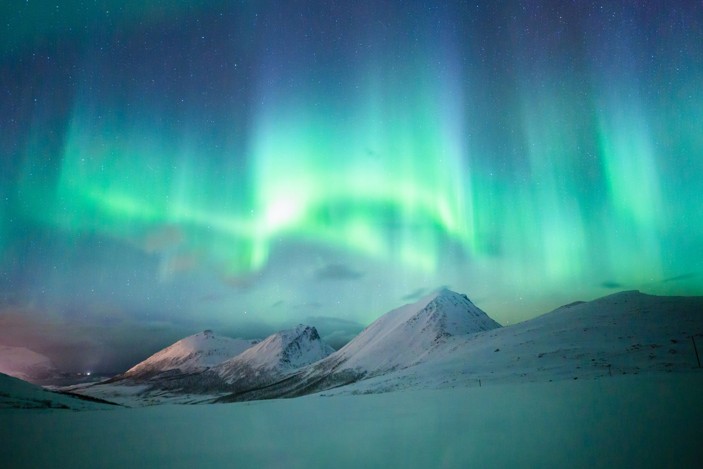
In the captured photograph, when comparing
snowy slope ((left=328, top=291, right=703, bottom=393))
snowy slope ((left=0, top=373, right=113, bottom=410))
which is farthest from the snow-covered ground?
snowy slope ((left=0, top=373, right=113, bottom=410))

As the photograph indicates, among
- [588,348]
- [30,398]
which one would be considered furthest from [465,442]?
[30,398]

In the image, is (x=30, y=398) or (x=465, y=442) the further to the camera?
(x=30, y=398)

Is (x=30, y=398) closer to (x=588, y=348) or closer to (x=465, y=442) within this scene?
(x=465, y=442)

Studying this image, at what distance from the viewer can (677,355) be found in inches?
2446

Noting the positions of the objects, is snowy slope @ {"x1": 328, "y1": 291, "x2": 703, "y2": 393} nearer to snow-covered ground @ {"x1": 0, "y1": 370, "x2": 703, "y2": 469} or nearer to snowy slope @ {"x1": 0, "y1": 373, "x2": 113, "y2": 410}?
snow-covered ground @ {"x1": 0, "y1": 370, "x2": 703, "y2": 469}

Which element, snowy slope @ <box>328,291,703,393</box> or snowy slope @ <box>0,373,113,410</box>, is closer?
snowy slope @ <box>328,291,703,393</box>

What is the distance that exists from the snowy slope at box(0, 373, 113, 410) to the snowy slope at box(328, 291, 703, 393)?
67977mm

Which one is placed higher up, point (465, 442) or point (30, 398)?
point (465, 442)

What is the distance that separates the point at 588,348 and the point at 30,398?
5058 inches

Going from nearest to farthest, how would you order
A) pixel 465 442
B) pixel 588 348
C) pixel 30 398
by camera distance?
pixel 465 442 → pixel 588 348 → pixel 30 398

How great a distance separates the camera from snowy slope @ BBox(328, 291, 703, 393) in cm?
6219

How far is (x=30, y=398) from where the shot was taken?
84.2m

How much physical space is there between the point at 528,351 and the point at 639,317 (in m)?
31.2

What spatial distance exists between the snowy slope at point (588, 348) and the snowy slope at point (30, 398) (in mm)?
67977
